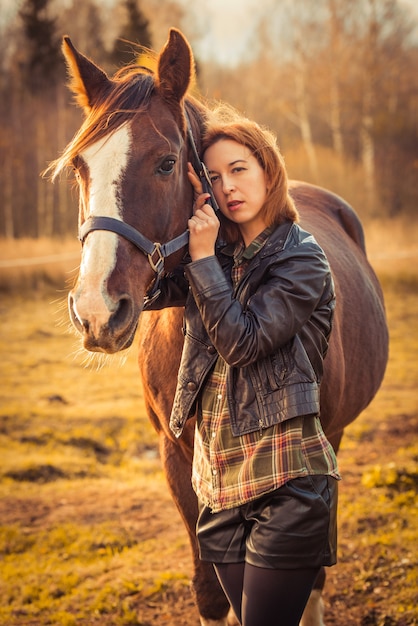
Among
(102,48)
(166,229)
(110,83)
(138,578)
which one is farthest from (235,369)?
(102,48)

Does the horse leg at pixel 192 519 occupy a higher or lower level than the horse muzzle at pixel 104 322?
lower

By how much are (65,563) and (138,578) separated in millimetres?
541

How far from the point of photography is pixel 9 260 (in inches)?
420

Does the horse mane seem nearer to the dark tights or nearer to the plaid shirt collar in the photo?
the plaid shirt collar

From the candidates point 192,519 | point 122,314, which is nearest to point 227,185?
point 122,314

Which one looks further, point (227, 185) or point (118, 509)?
point (118, 509)

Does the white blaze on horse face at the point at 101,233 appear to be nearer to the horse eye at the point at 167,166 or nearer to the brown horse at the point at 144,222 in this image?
the brown horse at the point at 144,222

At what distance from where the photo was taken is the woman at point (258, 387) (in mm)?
1631

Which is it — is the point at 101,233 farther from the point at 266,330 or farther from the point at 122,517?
the point at 122,517

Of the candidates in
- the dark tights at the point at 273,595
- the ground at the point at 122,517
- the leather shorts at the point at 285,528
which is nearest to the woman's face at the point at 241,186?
the leather shorts at the point at 285,528

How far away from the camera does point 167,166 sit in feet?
6.02

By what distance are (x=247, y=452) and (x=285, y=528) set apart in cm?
23

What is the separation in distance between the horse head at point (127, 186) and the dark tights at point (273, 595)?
2.34 feet

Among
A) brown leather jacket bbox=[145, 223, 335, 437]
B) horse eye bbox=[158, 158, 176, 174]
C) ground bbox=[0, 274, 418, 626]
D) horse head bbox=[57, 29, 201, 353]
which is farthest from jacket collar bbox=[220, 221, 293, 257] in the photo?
ground bbox=[0, 274, 418, 626]
